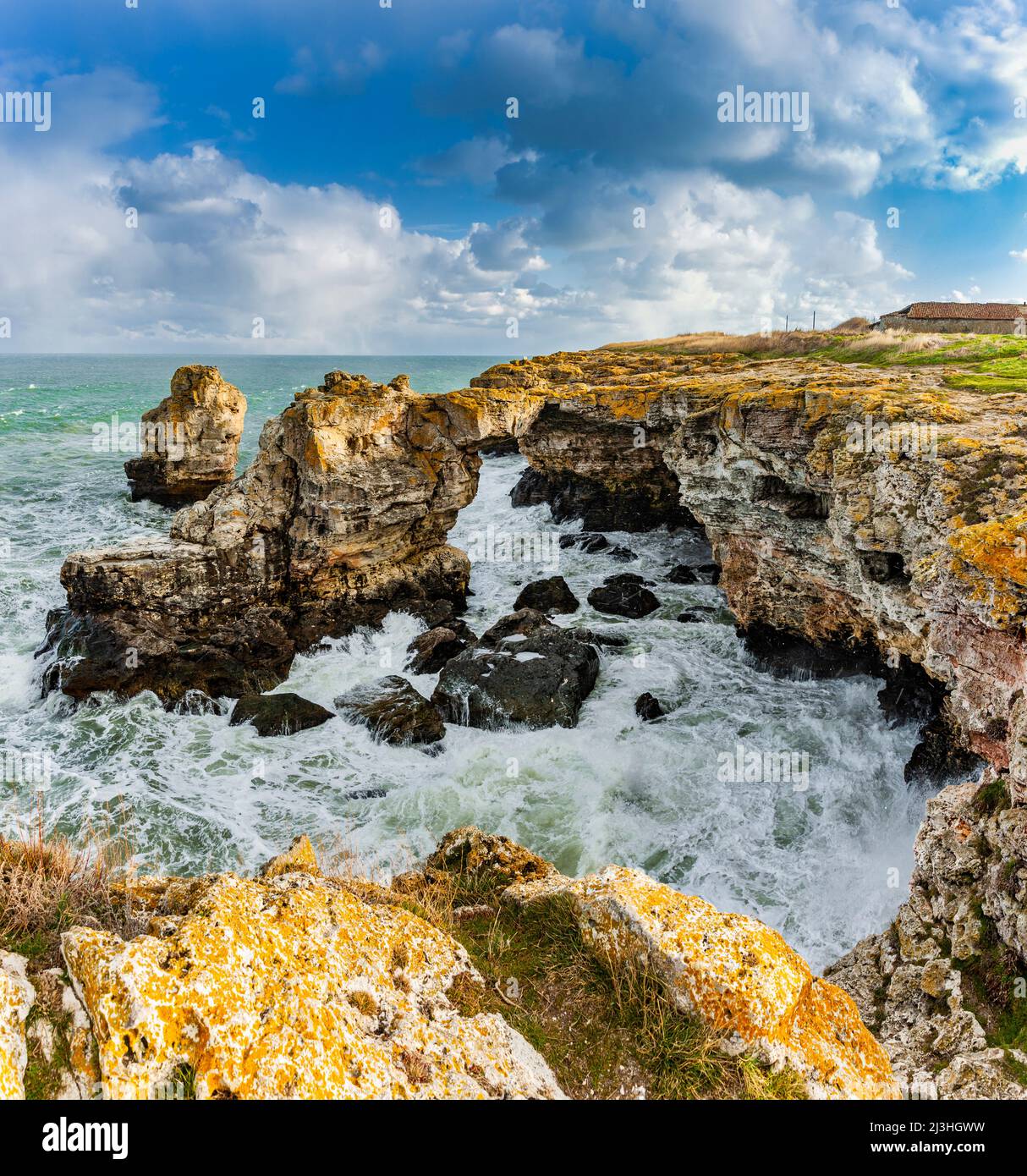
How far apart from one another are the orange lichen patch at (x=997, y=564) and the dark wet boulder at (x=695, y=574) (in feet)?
55.5

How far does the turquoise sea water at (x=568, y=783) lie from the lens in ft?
39.5

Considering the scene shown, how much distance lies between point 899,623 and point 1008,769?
255 inches

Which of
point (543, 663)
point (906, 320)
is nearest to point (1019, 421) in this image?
point (543, 663)

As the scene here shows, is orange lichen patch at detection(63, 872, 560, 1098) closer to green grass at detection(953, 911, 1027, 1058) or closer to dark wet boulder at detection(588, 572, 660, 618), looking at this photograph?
green grass at detection(953, 911, 1027, 1058)

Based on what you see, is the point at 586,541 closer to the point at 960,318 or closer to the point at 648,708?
the point at 648,708

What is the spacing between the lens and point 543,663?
18281 millimetres

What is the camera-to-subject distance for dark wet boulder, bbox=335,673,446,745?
1659cm

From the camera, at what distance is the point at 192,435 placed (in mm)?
34281

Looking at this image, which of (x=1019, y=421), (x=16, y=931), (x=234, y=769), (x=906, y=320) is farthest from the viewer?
(x=906, y=320)

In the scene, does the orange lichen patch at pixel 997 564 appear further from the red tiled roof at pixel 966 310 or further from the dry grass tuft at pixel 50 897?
the red tiled roof at pixel 966 310

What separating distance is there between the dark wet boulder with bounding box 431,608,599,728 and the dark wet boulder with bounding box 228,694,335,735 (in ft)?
10.6

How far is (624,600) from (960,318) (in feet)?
126

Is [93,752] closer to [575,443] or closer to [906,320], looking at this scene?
[575,443]

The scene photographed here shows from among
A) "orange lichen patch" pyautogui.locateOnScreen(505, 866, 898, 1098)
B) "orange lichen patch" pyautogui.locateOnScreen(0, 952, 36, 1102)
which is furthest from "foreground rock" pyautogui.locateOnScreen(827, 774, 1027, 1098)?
"orange lichen patch" pyautogui.locateOnScreen(0, 952, 36, 1102)
